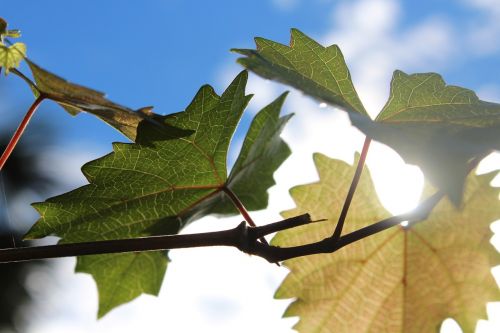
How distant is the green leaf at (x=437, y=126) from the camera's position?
0.68 m

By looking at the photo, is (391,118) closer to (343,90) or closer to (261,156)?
(343,90)

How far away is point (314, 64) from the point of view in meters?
0.88

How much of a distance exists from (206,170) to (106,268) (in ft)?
0.92

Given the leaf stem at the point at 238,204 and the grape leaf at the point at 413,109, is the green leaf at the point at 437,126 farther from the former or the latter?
the leaf stem at the point at 238,204

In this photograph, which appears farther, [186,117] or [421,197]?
[421,197]

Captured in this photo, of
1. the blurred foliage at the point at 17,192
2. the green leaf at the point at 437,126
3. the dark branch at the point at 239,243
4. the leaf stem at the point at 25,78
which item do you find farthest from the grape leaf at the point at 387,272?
the blurred foliage at the point at 17,192

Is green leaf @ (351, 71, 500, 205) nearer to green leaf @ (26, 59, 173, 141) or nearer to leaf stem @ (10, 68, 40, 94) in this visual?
green leaf @ (26, 59, 173, 141)

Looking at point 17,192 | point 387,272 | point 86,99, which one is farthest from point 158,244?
point 17,192

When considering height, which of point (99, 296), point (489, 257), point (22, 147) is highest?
point (22, 147)

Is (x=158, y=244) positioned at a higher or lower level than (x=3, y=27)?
lower

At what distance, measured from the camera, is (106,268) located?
→ 114cm

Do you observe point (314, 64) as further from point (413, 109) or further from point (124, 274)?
point (124, 274)

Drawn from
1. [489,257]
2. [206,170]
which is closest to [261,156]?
[206,170]

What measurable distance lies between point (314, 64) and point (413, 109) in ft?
0.52
